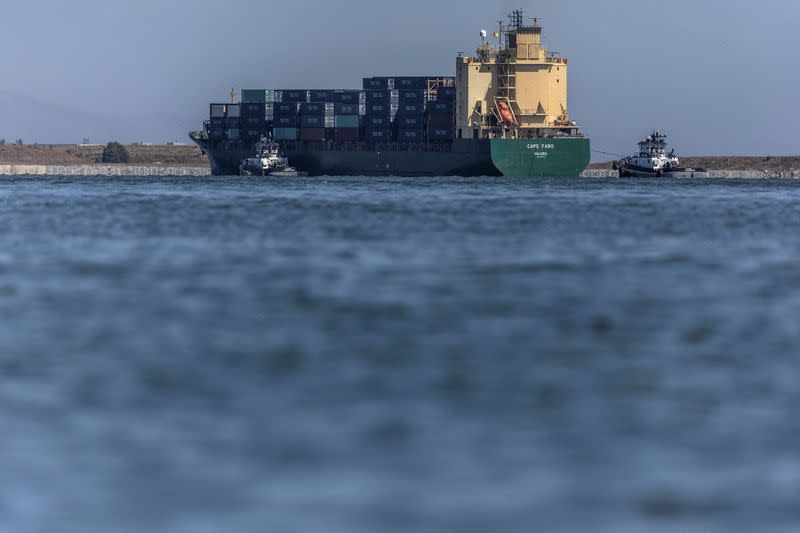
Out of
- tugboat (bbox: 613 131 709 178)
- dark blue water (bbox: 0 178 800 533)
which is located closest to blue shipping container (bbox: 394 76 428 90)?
tugboat (bbox: 613 131 709 178)

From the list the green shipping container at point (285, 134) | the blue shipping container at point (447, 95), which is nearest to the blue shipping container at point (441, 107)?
the blue shipping container at point (447, 95)

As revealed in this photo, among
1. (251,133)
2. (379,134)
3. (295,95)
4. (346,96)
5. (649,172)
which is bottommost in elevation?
(649,172)

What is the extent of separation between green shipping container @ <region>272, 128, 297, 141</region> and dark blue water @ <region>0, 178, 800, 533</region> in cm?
10008

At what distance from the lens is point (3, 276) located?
29.1 meters

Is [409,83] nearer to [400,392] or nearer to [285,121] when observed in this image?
[285,121]

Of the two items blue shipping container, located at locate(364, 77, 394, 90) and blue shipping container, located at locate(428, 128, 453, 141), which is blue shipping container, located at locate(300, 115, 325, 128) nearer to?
blue shipping container, located at locate(364, 77, 394, 90)

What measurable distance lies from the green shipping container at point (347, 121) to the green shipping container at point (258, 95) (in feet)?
39.0

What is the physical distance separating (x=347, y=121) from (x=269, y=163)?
8.37 metres

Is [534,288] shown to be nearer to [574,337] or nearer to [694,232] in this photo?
[574,337]

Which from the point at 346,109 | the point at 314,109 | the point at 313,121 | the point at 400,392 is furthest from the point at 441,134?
the point at 400,392

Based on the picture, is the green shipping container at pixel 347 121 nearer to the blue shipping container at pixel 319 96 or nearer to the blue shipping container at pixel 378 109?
the blue shipping container at pixel 378 109

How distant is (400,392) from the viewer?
587 inches

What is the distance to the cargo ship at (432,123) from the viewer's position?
117812 millimetres

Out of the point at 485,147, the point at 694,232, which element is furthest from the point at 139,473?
the point at 485,147
